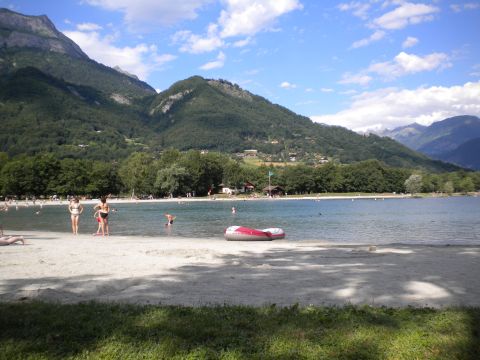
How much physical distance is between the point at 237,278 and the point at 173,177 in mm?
138318

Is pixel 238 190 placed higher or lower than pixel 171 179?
lower

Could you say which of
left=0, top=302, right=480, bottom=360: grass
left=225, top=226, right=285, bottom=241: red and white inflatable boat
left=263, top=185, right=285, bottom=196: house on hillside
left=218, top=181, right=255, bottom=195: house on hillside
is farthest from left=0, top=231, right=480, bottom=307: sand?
left=263, top=185, right=285, bottom=196: house on hillside

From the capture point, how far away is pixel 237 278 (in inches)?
471

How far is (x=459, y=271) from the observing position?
1354 centimetres

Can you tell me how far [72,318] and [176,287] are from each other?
392 centimetres

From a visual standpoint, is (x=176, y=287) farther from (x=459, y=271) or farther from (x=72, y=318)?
(x=459, y=271)

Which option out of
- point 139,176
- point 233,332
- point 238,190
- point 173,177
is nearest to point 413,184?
point 238,190

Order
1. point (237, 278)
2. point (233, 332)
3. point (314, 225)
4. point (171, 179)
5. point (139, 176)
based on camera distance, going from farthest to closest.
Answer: point (139, 176), point (171, 179), point (314, 225), point (237, 278), point (233, 332)

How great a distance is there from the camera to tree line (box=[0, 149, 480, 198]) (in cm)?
14262

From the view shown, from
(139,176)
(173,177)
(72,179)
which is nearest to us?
(72,179)

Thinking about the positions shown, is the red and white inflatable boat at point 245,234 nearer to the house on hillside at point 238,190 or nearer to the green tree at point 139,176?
the green tree at point 139,176

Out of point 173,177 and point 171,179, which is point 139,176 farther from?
point 173,177

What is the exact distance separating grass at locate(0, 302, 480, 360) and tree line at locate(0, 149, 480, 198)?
5589 inches

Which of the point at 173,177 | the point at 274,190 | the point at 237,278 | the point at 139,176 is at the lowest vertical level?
the point at 237,278
